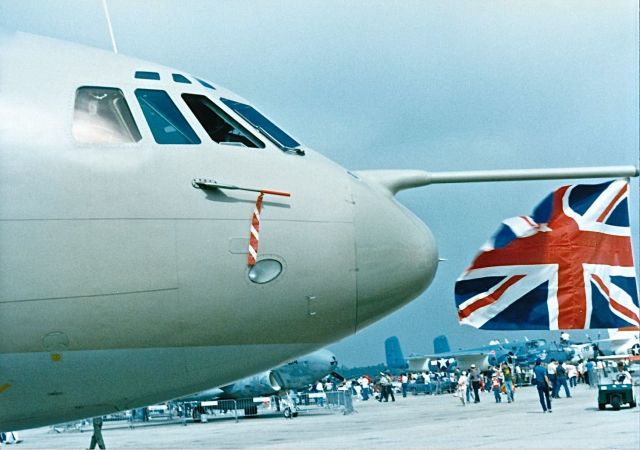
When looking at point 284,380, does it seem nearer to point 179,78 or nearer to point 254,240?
point 179,78

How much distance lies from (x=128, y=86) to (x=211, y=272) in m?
1.57

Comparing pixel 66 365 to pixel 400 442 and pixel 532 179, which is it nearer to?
pixel 532 179

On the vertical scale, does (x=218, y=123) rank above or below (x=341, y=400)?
above

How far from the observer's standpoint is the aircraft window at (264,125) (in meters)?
6.66

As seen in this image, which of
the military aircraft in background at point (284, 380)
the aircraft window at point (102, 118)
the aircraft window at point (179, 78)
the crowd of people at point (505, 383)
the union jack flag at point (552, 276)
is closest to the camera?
the aircraft window at point (102, 118)

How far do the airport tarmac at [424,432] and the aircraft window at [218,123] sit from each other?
12.0 m

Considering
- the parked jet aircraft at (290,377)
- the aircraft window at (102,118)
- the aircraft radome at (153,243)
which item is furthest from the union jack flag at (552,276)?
the parked jet aircraft at (290,377)

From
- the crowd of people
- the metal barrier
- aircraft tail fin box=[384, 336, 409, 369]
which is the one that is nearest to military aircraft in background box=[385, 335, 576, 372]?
the crowd of people

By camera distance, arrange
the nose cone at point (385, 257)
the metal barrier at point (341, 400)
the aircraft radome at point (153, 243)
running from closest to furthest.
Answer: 1. the aircraft radome at point (153, 243)
2. the nose cone at point (385, 257)
3. the metal barrier at point (341, 400)

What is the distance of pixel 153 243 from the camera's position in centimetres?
575

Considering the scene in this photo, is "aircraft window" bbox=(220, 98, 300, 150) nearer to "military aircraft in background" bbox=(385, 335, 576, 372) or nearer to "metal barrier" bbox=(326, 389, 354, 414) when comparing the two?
"metal barrier" bbox=(326, 389, 354, 414)

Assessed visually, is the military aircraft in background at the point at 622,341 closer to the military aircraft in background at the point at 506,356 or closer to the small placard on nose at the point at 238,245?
the military aircraft in background at the point at 506,356

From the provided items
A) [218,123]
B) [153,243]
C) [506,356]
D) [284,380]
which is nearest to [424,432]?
[284,380]

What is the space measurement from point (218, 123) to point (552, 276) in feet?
18.4
